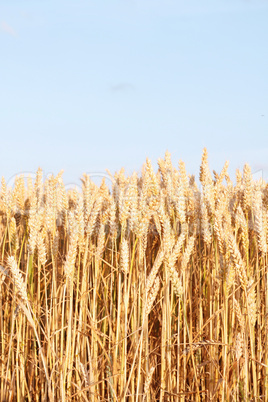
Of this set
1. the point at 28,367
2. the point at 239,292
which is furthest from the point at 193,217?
the point at 28,367

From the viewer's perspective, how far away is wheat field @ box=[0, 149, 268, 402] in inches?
68.3

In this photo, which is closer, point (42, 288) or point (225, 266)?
point (225, 266)

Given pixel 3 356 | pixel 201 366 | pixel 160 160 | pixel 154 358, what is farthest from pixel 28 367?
pixel 160 160

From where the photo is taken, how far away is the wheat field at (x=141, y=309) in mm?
1735

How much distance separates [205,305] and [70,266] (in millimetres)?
911

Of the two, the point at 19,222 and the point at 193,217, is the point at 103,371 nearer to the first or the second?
the point at 193,217

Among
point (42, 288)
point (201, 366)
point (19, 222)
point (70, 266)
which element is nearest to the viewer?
point (70, 266)

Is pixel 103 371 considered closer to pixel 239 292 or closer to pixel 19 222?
pixel 239 292

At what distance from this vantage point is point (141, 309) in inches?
88.3

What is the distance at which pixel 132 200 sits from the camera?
6.54ft

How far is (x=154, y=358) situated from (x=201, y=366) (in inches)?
11.5

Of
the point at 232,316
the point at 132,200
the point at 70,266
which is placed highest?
the point at 132,200

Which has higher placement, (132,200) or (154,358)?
(132,200)

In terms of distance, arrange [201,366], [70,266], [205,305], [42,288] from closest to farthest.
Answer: [70,266]
[201,366]
[205,305]
[42,288]
